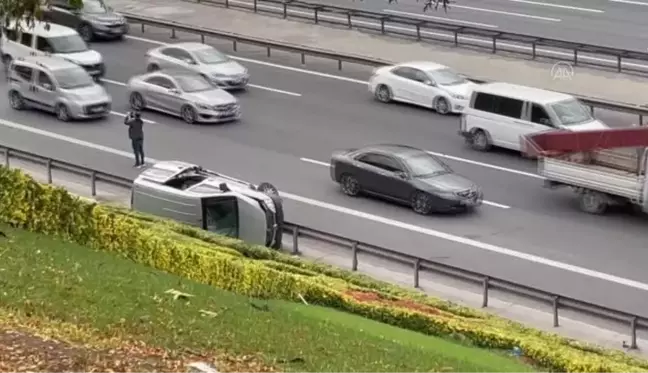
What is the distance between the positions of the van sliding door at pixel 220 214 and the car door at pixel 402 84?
39.6 feet

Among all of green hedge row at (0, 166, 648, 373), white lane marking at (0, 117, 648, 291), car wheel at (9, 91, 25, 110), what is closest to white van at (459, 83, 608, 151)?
white lane marking at (0, 117, 648, 291)

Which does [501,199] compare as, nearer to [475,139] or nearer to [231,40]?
[475,139]

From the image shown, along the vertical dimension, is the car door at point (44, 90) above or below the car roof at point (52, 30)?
below

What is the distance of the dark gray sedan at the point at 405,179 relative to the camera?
26734 mm

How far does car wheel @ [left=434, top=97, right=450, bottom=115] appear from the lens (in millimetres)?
34500

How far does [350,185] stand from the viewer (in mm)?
28266

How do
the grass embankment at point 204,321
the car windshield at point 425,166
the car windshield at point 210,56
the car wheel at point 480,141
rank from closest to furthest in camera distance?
1. the grass embankment at point 204,321
2. the car windshield at point 425,166
3. the car wheel at point 480,141
4. the car windshield at point 210,56

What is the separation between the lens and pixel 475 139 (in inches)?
1251

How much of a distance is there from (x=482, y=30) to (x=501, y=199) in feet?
49.4

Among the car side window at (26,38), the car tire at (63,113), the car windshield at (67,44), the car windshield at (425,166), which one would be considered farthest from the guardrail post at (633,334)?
the car side window at (26,38)

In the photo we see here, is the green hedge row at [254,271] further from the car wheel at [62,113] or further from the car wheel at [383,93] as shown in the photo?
the car wheel at [383,93]

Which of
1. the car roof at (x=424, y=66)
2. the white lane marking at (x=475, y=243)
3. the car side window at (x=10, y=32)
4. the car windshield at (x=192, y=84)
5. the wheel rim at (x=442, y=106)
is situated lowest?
the white lane marking at (x=475, y=243)

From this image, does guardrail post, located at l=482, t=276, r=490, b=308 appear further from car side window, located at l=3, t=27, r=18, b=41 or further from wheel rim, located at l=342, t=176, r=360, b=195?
car side window, located at l=3, t=27, r=18, b=41

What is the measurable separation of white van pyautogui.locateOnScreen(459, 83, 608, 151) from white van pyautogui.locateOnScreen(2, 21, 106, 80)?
12.2 metres
